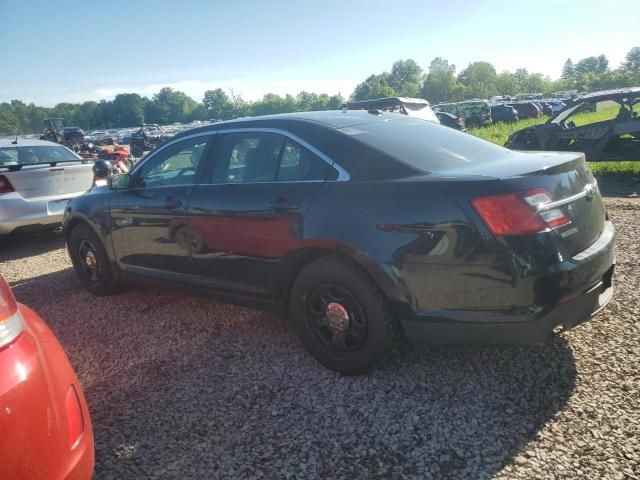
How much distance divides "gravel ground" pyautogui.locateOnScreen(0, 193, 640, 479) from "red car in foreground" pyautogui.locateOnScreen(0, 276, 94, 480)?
70 cm

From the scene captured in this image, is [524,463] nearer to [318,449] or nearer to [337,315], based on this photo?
[318,449]

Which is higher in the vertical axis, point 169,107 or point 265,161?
point 169,107

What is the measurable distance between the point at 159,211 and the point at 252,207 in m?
1.04

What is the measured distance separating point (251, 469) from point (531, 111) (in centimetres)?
3397

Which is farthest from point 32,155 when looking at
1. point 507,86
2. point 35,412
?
point 507,86

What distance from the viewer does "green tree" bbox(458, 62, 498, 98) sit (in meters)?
104

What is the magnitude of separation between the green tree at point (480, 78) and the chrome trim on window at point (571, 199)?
107 m

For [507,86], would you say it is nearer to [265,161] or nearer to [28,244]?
[28,244]

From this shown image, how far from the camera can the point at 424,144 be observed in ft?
9.86

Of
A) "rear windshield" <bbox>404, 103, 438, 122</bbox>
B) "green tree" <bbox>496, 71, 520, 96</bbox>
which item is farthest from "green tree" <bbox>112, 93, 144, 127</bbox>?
"rear windshield" <bbox>404, 103, 438, 122</bbox>

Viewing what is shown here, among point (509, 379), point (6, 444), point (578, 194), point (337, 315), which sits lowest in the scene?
point (509, 379)

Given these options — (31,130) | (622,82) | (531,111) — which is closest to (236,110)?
(31,130)

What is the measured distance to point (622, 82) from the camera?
274 feet

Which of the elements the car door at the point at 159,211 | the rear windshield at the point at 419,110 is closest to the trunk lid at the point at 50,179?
the car door at the point at 159,211
